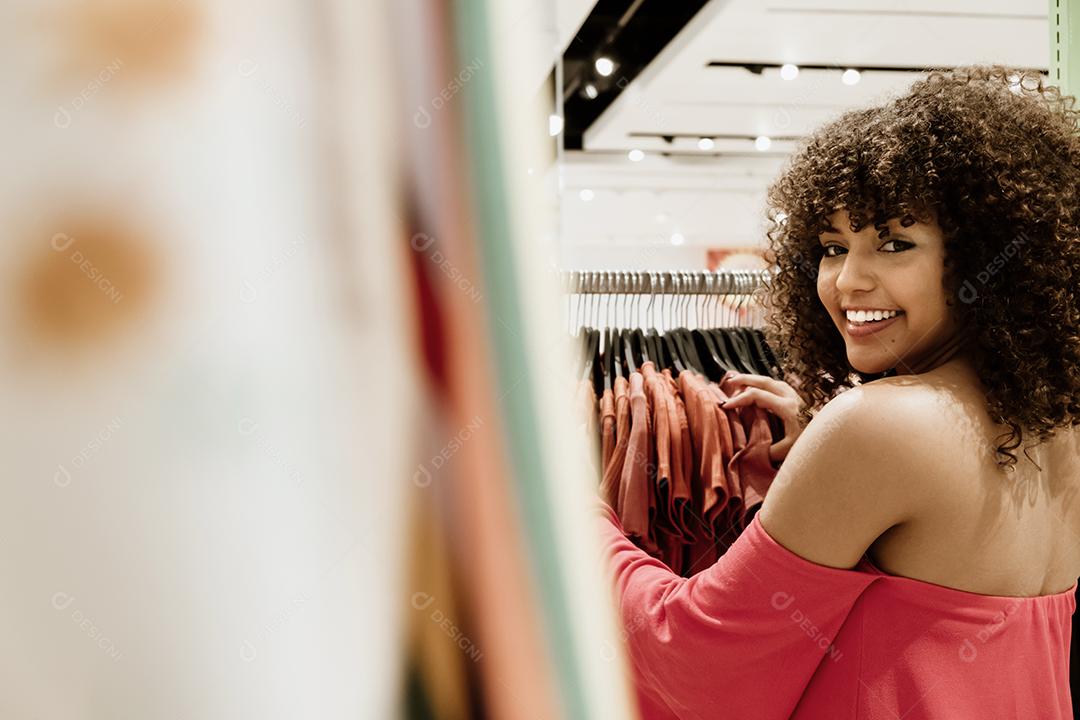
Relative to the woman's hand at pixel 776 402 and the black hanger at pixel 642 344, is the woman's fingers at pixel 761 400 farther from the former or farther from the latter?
the black hanger at pixel 642 344

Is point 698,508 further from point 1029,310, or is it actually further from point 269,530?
point 269,530

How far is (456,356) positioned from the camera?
138 mm

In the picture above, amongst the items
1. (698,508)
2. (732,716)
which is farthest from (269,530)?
(698,508)

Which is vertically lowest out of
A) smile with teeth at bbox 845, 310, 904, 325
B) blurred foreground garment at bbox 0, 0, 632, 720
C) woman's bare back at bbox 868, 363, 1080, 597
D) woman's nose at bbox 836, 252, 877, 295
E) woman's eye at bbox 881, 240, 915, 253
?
woman's bare back at bbox 868, 363, 1080, 597

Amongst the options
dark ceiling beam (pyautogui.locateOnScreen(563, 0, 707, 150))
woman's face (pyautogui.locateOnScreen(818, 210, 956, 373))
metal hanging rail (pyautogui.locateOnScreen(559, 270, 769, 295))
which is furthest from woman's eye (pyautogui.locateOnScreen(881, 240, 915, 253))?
dark ceiling beam (pyautogui.locateOnScreen(563, 0, 707, 150))

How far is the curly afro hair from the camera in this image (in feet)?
2.90

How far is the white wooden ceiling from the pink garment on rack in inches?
44.8

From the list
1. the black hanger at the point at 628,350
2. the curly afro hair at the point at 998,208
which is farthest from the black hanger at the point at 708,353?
the curly afro hair at the point at 998,208

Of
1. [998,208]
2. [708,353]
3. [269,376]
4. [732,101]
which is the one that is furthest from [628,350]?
[732,101]

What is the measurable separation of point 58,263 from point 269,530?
0.05m

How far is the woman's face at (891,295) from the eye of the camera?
3.01 feet

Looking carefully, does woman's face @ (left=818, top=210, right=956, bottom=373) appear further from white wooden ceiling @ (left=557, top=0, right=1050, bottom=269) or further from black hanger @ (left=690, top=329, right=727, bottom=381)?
→ white wooden ceiling @ (left=557, top=0, right=1050, bottom=269)

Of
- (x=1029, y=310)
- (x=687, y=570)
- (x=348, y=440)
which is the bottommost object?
(x=687, y=570)

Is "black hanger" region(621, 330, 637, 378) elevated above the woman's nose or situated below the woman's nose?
below
